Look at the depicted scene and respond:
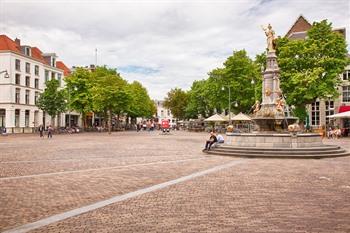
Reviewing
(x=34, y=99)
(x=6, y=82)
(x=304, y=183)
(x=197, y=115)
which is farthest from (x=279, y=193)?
(x=197, y=115)

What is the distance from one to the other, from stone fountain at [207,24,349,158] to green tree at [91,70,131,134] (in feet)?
119

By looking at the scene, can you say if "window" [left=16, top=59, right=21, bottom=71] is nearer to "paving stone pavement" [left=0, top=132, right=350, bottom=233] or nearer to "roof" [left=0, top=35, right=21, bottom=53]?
"roof" [left=0, top=35, right=21, bottom=53]

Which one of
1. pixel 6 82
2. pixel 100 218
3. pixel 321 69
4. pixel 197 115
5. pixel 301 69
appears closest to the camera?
pixel 100 218

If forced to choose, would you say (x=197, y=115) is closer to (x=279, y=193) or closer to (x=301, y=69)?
(x=301, y=69)

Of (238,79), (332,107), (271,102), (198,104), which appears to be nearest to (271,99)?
(271,102)

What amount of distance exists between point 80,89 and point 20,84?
10.4 metres

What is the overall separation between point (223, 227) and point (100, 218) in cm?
244

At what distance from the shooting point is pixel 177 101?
9762 centimetres

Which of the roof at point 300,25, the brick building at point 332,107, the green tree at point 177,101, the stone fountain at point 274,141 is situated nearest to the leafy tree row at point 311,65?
the brick building at point 332,107

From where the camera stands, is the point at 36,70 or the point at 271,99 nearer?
the point at 271,99

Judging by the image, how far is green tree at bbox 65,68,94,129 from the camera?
200ft

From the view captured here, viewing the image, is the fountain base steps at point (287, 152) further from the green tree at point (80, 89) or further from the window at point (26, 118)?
the window at point (26, 118)

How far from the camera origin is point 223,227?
6469 millimetres

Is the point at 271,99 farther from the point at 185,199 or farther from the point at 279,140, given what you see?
the point at 185,199
